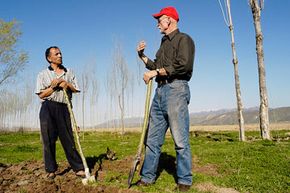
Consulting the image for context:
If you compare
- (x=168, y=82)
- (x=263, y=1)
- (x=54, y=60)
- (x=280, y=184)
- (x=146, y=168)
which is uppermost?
(x=263, y=1)

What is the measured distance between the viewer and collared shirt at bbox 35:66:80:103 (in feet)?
20.0

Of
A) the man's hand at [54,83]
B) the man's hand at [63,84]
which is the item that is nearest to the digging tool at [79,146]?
Answer: the man's hand at [63,84]

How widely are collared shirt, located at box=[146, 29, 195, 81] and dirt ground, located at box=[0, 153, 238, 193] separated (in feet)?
6.05

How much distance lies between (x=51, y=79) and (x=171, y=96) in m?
2.37

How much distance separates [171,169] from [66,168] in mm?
2291

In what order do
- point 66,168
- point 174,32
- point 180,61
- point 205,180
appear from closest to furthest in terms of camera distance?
point 180,61, point 174,32, point 205,180, point 66,168

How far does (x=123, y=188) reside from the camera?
17.0 ft

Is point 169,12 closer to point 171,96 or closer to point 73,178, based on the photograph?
point 171,96

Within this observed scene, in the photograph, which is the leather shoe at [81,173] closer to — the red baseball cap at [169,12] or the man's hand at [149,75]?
the man's hand at [149,75]

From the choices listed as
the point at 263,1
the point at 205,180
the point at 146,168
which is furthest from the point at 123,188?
the point at 263,1

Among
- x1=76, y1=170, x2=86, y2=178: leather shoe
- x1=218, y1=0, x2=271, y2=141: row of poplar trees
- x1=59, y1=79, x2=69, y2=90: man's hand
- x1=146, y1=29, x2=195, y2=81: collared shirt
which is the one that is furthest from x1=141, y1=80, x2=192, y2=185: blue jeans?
x1=218, y1=0, x2=271, y2=141: row of poplar trees

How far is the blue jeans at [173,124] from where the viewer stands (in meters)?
5.09

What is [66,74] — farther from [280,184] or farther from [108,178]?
[280,184]

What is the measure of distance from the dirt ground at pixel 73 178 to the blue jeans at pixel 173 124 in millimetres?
499
